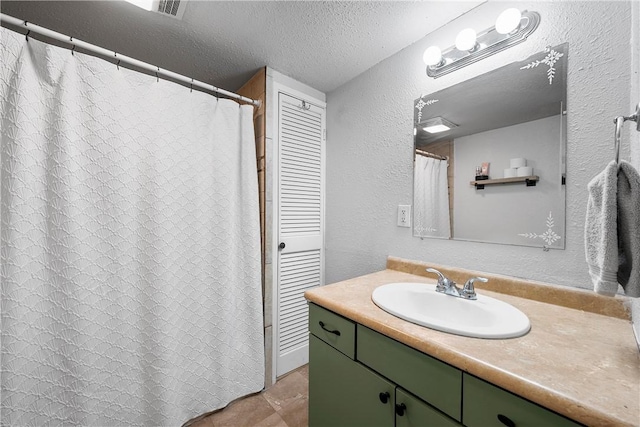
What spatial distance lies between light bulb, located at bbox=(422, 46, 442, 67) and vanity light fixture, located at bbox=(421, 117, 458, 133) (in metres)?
0.26

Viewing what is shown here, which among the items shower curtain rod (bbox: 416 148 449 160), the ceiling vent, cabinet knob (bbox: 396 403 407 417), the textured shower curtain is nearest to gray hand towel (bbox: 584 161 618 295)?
cabinet knob (bbox: 396 403 407 417)

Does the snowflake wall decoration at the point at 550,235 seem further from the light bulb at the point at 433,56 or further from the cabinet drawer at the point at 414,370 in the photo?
the light bulb at the point at 433,56

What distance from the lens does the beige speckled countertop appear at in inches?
18.2

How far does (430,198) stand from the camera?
1.29m

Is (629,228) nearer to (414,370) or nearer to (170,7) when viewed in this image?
(414,370)

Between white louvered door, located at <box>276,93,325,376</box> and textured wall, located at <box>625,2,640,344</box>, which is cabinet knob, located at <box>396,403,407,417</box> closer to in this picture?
textured wall, located at <box>625,2,640,344</box>

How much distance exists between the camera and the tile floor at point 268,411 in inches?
53.1

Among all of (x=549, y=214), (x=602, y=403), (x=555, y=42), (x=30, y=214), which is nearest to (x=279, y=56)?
(x=555, y=42)

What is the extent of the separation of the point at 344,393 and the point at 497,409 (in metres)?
0.54

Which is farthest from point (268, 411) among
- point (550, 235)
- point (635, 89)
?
point (635, 89)

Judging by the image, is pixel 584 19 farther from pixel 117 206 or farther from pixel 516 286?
pixel 117 206

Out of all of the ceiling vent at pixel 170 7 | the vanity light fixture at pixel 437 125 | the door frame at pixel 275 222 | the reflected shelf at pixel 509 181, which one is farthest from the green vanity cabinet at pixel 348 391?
the ceiling vent at pixel 170 7

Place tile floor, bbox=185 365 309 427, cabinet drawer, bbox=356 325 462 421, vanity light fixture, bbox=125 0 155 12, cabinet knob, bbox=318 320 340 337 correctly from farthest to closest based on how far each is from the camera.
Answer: tile floor, bbox=185 365 309 427 < vanity light fixture, bbox=125 0 155 12 < cabinet knob, bbox=318 320 340 337 < cabinet drawer, bbox=356 325 462 421

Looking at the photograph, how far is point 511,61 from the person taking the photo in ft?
3.41
